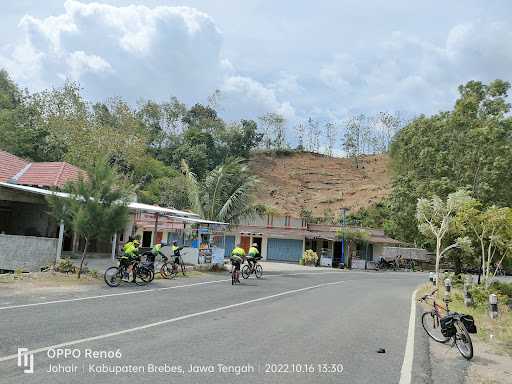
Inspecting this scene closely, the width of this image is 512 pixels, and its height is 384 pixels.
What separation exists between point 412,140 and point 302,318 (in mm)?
27356

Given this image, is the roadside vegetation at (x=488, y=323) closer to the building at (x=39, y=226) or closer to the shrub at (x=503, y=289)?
the shrub at (x=503, y=289)

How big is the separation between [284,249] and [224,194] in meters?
17.7

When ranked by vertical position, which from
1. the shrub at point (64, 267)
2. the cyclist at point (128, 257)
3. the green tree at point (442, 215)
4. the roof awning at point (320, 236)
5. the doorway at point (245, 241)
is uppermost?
the green tree at point (442, 215)

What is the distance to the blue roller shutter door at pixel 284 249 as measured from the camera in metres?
47.2

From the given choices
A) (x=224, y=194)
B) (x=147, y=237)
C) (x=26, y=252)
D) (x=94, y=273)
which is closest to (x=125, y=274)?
(x=94, y=273)

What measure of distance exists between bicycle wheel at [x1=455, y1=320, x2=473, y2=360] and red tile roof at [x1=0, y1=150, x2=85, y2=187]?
776 inches

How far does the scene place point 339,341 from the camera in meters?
8.71

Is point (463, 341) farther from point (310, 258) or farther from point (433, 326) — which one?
point (310, 258)

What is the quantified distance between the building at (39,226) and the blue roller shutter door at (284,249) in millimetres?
16529

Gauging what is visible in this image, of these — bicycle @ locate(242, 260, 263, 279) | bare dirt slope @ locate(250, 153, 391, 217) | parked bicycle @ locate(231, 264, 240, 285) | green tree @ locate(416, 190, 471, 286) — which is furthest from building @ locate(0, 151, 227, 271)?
bare dirt slope @ locate(250, 153, 391, 217)

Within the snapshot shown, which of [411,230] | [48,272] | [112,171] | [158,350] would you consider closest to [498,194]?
[411,230]

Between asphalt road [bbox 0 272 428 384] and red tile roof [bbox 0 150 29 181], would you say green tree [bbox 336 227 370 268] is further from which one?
asphalt road [bbox 0 272 428 384]

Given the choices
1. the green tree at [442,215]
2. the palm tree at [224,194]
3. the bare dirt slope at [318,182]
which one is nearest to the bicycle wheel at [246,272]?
the palm tree at [224,194]

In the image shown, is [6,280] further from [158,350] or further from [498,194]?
[498,194]
